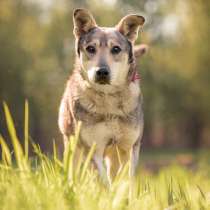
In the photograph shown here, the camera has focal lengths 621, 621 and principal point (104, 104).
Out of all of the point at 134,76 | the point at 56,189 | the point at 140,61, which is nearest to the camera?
the point at 56,189

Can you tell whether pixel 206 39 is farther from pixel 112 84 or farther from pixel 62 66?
pixel 112 84

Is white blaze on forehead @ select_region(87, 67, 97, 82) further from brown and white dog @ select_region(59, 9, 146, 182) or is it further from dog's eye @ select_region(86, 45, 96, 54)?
dog's eye @ select_region(86, 45, 96, 54)

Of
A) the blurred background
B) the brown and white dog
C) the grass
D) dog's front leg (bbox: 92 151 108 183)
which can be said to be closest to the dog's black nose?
the brown and white dog

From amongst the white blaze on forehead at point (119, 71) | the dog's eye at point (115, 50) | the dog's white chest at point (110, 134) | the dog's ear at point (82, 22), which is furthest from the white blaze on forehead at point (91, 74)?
the dog's ear at point (82, 22)

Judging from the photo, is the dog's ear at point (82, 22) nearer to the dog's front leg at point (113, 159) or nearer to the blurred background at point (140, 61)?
the dog's front leg at point (113, 159)

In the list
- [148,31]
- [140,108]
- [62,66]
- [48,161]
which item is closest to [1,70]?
[62,66]

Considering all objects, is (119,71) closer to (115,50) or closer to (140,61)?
(115,50)

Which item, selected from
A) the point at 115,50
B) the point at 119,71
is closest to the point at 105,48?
the point at 115,50

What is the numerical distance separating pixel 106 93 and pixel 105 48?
49cm

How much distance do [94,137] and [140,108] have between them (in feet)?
2.60

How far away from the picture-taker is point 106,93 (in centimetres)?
682

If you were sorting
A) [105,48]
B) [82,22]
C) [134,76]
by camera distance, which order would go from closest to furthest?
[105,48] < [134,76] < [82,22]

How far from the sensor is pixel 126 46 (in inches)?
272

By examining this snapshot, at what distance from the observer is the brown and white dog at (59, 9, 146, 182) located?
657 centimetres
